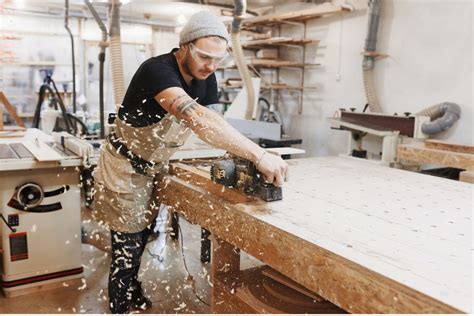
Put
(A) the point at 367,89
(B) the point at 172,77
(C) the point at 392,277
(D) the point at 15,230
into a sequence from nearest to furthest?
(C) the point at 392,277 < (B) the point at 172,77 < (D) the point at 15,230 < (A) the point at 367,89

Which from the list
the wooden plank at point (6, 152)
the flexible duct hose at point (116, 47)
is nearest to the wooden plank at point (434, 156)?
the flexible duct hose at point (116, 47)

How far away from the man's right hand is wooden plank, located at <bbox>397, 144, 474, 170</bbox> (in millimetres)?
1487

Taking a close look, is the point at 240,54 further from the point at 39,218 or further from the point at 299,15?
the point at 39,218

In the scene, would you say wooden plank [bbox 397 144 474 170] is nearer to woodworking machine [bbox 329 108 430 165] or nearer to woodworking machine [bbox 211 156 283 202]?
woodworking machine [bbox 329 108 430 165]

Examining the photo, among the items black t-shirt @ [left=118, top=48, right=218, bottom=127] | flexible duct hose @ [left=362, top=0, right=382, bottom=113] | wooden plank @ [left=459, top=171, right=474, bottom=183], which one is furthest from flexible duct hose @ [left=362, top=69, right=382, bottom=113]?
black t-shirt @ [left=118, top=48, right=218, bottom=127]

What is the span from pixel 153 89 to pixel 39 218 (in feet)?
3.69

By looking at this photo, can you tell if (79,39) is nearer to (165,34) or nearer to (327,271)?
(165,34)

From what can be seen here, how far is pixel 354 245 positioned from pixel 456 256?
23 cm

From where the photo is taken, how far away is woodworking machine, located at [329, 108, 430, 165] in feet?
9.90

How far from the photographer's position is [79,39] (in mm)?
6715

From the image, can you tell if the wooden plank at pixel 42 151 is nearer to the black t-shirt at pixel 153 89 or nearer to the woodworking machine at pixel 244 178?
the black t-shirt at pixel 153 89

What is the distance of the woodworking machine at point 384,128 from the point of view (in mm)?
3018

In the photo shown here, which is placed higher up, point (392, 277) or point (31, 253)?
point (392, 277)

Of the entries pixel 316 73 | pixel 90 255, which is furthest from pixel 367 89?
pixel 90 255
